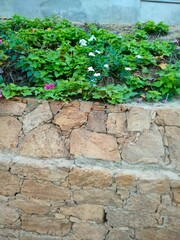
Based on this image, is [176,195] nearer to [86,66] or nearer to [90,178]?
[90,178]

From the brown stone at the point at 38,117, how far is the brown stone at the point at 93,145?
0.23m

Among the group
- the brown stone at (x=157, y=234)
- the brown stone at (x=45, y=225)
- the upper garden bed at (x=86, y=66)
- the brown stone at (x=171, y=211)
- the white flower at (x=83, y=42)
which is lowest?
the brown stone at (x=45, y=225)

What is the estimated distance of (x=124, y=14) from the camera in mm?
4180

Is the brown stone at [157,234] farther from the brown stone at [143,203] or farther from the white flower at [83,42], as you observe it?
the white flower at [83,42]

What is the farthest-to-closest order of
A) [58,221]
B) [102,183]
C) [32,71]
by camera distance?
[32,71] < [58,221] < [102,183]

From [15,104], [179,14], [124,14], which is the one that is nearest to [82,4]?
[124,14]

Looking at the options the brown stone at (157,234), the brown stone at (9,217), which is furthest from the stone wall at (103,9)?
the brown stone at (157,234)

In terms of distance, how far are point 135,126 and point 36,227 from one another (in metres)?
1.08

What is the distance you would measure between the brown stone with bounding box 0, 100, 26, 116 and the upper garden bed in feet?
0.23

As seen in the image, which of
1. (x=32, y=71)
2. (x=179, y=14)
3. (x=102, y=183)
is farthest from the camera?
(x=179, y=14)

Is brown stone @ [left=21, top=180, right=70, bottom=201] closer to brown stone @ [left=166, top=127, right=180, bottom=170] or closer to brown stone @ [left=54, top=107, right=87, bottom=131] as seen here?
brown stone @ [left=54, top=107, right=87, bottom=131]

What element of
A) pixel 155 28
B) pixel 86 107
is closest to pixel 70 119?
pixel 86 107

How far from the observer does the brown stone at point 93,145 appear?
Answer: 2291mm

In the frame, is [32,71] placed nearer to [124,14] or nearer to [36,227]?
[36,227]
